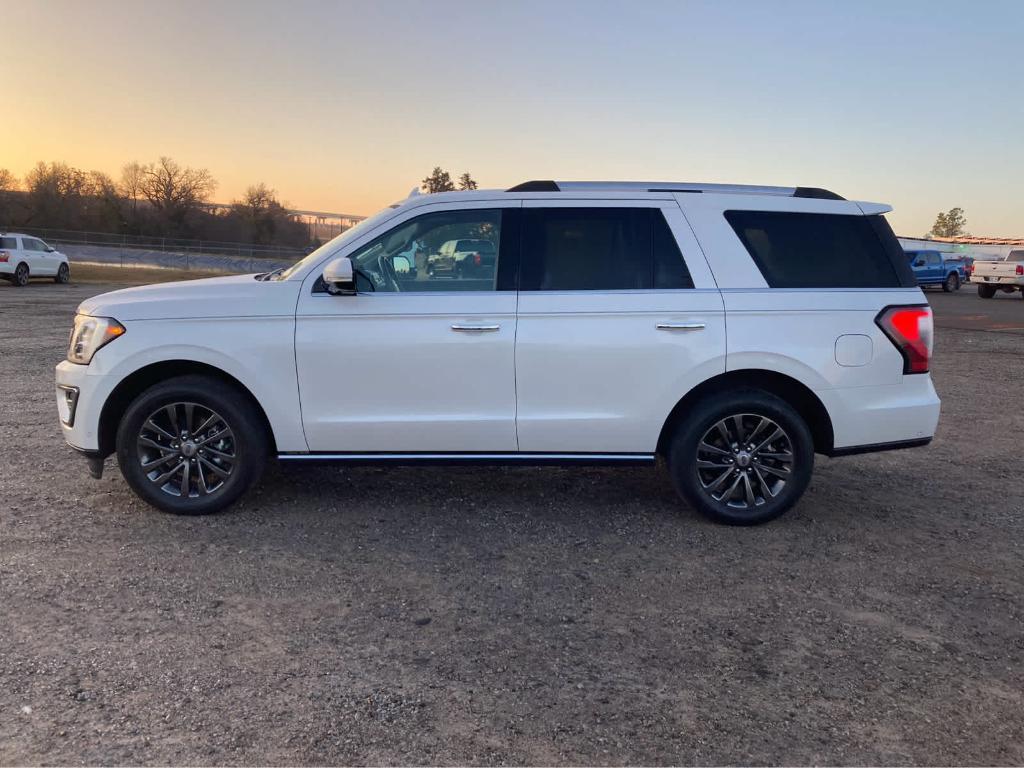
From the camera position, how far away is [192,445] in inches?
202

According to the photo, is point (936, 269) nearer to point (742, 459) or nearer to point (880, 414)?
point (880, 414)

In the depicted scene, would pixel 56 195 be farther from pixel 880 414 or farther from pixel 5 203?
pixel 880 414

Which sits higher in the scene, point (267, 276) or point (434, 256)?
point (434, 256)

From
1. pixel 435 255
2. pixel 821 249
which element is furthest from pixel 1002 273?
pixel 435 255

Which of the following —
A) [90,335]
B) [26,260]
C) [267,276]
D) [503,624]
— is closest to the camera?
[503,624]

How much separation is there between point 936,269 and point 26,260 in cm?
3719

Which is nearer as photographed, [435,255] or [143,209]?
[435,255]

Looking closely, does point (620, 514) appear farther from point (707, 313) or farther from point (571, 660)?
point (571, 660)

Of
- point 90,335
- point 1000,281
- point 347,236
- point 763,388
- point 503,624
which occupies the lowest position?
point 503,624

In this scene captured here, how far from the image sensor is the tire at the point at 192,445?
16.6 feet

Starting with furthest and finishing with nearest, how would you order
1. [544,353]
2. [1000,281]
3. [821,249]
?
[1000,281] < [821,249] < [544,353]

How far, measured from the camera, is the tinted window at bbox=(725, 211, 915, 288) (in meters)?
5.18

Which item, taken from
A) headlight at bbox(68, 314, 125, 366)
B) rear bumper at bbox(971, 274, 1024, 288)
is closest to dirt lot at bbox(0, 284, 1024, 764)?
headlight at bbox(68, 314, 125, 366)

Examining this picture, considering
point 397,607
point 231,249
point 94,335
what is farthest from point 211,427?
point 231,249
